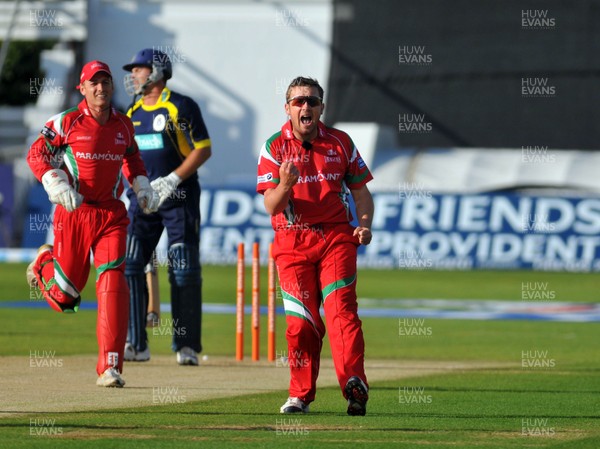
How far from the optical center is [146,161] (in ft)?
43.8

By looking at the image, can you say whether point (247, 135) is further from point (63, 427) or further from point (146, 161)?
point (63, 427)

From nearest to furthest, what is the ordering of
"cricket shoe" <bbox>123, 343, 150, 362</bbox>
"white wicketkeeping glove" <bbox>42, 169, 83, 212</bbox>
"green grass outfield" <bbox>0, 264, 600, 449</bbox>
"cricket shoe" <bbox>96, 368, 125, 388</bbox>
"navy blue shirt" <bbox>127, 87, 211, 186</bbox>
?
"green grass outfield" <bbox>0, 264, 600, 449</bbox>
"white wicketkeeping glove" <bbox>42, 169, 83, 212</bbox>
"cricket shoe" <bbox>96, 368, 125, 388</bbox>
"navy blue shirt" <bbox>127, 87, 211, 186</bbox>
"cricket shoe" <bbox>123, 343, 150, 362</bbox>

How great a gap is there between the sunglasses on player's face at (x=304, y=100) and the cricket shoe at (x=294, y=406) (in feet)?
6.57

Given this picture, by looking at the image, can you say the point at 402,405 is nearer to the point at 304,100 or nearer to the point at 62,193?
the point at 304,100

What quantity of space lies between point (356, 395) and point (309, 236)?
1.16 meters

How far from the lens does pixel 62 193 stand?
10.8 m

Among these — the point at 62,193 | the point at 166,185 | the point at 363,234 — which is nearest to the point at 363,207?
the point at 363,234

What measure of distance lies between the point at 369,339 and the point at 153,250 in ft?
14.3

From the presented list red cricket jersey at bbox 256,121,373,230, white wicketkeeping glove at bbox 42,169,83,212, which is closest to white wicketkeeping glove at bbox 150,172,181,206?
white wicketkeeping glove at bbox 42,169,83,212

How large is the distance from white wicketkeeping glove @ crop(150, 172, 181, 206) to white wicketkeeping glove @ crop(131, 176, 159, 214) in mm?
1047

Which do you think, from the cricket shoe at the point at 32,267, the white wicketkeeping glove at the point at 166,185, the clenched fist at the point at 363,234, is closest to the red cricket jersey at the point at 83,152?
the cricket shoe at the point at 32,267

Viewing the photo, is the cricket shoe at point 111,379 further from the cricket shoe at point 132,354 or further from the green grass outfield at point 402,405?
the cricket shoe at point 132,354

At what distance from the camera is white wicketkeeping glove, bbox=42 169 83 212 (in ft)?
35.4

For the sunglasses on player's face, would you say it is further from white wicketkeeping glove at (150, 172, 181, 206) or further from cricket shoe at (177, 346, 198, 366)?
cricket shoe at (177, 346, 198, 366)
